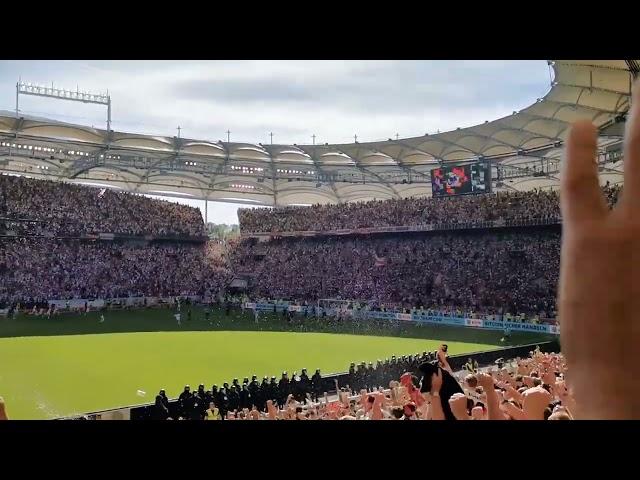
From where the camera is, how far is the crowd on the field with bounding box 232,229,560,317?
31.0m

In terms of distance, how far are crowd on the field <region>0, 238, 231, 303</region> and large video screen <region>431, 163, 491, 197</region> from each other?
1908 centimetres

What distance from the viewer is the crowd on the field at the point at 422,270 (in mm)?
31000

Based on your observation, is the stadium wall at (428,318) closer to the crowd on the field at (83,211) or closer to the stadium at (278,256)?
the stadium at (278,256)

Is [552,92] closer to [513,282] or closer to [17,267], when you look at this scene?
[513,282]

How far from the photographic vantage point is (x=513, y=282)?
103ft

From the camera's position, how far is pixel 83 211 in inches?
1534

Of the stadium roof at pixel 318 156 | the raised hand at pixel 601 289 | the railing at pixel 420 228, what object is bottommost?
the raised hand at pixel 601 289

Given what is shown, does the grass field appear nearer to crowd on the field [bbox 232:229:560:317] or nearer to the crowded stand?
crowd on the field [bbox 232:229:560:317]

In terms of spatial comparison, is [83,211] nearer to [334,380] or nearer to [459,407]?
[334,380]

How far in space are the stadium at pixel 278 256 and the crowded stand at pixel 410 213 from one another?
15 centimetres

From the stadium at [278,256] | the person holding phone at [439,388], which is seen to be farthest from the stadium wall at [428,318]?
the person holding phone at [439,388]

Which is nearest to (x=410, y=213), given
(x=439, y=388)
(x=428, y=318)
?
(x=428, y=318)

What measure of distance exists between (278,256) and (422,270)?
13.3 metres
